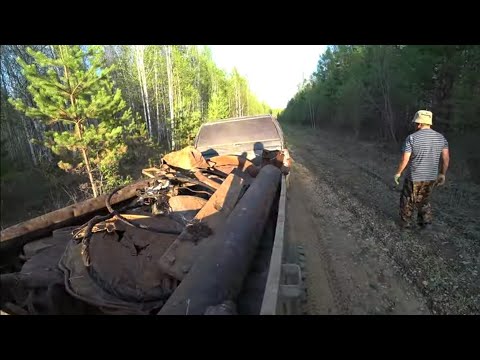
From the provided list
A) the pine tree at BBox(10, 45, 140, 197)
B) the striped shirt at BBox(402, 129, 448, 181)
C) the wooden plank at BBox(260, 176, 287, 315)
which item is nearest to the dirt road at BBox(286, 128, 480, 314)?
the striped shirt at BBox(402, 129, 448, 181)

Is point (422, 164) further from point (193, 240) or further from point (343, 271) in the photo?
point (193, 240)

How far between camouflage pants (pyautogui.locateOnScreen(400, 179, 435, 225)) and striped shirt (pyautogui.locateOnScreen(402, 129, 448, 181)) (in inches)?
5.3

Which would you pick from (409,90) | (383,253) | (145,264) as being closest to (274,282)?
(145,264)

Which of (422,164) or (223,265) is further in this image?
(422,164)

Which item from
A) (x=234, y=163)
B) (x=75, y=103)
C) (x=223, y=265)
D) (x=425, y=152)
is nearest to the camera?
(x=223, y=265)

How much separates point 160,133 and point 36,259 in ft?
81.2

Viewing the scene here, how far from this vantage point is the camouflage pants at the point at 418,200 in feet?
17.4

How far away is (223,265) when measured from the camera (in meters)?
2.40

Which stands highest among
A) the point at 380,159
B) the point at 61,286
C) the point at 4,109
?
the point at 4,109

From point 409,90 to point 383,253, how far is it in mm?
16707

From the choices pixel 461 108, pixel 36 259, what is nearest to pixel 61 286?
pixel 36 259

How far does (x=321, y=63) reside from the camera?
1842 inches

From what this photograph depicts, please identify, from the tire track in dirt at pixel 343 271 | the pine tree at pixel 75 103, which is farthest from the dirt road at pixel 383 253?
the pine tree at pixel 75 103

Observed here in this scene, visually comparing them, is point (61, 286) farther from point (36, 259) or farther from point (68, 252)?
point (36, 259)
